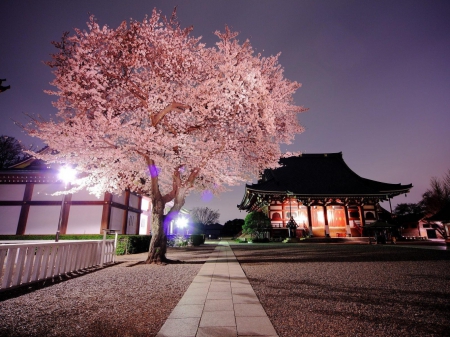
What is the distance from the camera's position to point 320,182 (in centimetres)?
2795

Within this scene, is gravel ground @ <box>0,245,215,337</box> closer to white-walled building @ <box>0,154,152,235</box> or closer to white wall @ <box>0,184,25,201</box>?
white-walled building @ <box>0,154,152,235</box>

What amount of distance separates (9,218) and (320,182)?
1165 inches

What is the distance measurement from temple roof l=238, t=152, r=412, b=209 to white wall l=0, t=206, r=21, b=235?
19.2 metres

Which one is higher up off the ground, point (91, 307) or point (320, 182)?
point (320, 182)

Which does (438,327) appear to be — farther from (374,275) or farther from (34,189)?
(34,189)

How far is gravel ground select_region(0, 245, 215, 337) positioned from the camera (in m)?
2.85

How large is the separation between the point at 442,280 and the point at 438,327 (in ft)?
12.0

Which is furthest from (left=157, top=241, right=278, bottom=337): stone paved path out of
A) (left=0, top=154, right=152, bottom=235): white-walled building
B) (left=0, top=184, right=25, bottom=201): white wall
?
(left=0, top=184, right=25, bottom=201): white wall

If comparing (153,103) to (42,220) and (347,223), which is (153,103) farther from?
(347,223)

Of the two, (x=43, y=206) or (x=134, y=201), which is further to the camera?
(x=134, y=201)

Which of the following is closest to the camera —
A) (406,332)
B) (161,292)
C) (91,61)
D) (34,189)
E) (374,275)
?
(406,332)

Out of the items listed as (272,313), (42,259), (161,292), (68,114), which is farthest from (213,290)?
(68,114)

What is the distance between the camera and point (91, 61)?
8852 millimetres

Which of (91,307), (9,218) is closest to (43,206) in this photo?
(9,218)
